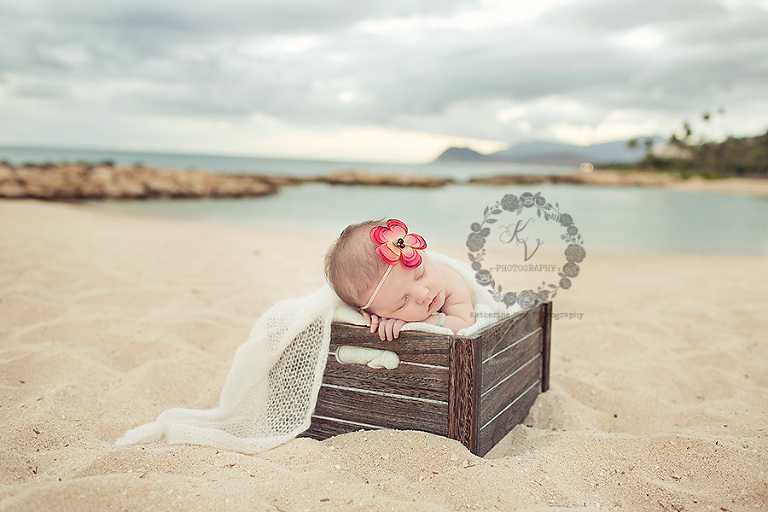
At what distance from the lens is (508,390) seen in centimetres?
201

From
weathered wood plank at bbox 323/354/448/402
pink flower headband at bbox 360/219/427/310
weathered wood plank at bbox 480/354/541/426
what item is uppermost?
pink flower headband at bbox 360/219/427/310

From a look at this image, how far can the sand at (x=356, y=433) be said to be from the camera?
1.51m

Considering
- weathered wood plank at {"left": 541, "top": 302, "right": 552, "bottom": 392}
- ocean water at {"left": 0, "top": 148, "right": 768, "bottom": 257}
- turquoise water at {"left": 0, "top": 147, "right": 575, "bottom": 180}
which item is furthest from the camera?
A: turquoise water at {"left": 0, "top": 147, "right": 575, "bottom": 180}

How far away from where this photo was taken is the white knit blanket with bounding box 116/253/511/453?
1.89 meters

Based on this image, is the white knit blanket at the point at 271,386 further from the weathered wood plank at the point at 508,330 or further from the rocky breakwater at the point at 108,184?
the rocky breakwater at the point at 108,184

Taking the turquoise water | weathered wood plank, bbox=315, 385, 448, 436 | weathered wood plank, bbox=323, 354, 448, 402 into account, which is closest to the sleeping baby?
weathered wood plank, bbox=323, 354, 448, 402

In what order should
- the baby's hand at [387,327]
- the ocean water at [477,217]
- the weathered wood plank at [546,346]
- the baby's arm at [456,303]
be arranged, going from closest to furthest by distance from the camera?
the baby's hand at [387,327] → the baby's arm at [456,303] → the weathered wood plank at [546,346] → the ocean water at [477,217]

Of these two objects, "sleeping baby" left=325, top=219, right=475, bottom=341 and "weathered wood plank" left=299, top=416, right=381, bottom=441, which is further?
"weathered wood plank" left=299, top=416, right=381, bottom=441

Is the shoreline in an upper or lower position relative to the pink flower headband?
upper

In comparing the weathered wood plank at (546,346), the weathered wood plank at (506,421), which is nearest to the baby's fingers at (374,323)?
the weathered wood plank at (506,421)

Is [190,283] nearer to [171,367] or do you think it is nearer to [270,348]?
[171,367]

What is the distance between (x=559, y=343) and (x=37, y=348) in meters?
2.97

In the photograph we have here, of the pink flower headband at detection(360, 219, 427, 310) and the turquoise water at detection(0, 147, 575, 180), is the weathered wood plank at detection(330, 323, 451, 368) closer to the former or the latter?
the pink flower headband at detection(360, 219, 427, 310)

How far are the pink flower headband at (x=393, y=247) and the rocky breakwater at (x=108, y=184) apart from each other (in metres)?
13.8
